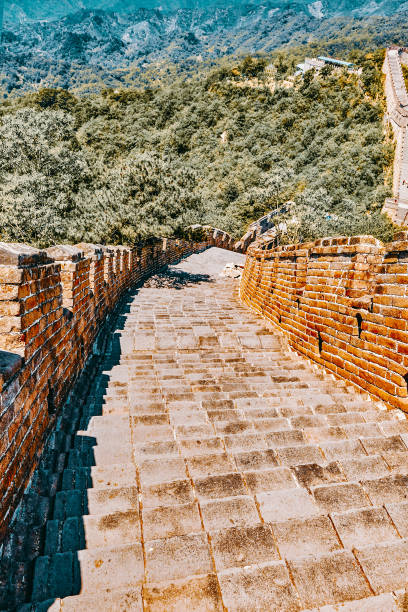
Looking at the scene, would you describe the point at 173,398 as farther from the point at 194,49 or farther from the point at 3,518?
the point at 194,49

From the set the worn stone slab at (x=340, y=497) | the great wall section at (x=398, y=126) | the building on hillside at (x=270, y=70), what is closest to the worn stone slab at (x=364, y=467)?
the worn stone slab at (x=340, y=497)

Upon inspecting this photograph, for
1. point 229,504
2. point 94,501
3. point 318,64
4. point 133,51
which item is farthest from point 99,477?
point 133,51

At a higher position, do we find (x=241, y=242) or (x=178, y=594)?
(x=241, y=242)

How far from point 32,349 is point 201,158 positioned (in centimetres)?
4339

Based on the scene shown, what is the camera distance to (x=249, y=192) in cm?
3362

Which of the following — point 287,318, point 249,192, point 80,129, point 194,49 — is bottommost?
point 287,318

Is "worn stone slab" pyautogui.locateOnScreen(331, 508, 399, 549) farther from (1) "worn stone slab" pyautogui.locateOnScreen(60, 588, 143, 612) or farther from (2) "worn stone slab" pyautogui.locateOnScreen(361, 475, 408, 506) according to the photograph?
(1) "worn stone slab" pyautogui.locateOnScreen(60, 588, 143, 612)

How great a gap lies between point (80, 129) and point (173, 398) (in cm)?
5058

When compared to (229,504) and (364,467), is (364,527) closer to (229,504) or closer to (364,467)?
(364,467)

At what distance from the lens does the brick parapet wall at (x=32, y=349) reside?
5.55 ft

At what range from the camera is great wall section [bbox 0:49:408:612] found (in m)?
1.42

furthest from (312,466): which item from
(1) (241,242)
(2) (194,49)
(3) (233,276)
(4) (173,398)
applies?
(2) (194,49)

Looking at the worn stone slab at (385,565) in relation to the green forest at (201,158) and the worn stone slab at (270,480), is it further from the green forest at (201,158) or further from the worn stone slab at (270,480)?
the green forest at (201,158)

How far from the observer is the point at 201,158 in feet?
138
